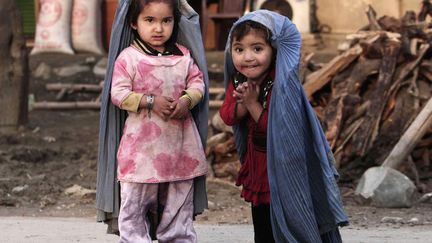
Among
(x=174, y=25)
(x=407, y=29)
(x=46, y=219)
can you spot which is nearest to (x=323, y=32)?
(x=407, y=29)

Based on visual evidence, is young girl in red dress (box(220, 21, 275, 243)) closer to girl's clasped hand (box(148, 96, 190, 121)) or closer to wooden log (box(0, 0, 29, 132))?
girl's clasped hand (box(148, 96, 190, 121))

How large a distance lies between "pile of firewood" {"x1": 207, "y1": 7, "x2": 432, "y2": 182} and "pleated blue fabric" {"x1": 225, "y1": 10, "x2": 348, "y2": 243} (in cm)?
308

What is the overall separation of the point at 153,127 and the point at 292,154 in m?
0.66

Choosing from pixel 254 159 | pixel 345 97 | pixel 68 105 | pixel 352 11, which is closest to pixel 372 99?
pixel 345 97

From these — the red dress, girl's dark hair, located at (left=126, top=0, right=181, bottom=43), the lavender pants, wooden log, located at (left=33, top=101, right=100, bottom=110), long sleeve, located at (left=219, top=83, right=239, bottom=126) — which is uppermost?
girl's dark hair, located at (left=126, top=0, right=181, bottom=43)

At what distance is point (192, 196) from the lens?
457 cm

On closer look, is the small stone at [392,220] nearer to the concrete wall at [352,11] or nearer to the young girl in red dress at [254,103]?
the young girl in red dress at [254,103]

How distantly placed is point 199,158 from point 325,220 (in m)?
0.66

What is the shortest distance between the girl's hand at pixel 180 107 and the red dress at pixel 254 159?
0.19m

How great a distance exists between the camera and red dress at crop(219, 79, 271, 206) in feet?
14.4

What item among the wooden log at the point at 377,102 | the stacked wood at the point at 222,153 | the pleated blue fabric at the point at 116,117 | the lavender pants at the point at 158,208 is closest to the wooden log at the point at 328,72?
the wooden log at the point at 377,102

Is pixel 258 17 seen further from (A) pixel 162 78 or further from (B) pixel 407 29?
(B) pixel 407 29

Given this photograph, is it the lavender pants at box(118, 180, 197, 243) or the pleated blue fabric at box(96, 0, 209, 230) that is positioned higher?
the pleated blue fabric at box(96, 0, 209, 230)

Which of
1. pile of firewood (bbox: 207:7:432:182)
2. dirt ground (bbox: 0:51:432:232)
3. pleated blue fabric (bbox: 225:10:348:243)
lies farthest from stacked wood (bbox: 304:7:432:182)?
pleated blue fabric (bbox: 225:10:348:243)
